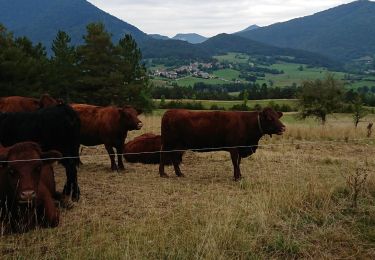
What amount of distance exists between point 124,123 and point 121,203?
180 inches

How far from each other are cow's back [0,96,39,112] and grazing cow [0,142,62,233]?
5351 mm

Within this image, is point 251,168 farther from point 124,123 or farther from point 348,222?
point 348,222

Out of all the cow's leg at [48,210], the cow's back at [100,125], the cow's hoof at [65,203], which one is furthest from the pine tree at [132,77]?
the cow's leg at [48,210]

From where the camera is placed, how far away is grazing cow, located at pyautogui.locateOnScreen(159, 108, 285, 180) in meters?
11.5

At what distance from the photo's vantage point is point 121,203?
8.18 m

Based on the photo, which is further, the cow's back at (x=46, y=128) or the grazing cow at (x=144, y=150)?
the grazing cow at (x=144, y=150)

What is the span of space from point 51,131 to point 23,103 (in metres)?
3.63

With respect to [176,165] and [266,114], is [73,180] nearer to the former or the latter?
[176,165]

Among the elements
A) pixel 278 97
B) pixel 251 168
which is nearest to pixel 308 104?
pixel 251 168

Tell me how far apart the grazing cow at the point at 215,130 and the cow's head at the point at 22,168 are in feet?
17.4

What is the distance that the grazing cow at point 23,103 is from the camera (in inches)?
455

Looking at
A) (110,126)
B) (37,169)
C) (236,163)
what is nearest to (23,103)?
(110,126)

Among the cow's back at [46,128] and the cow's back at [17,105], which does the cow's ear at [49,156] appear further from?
the cow's back at [17,105]

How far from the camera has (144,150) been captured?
1350 centimetres
